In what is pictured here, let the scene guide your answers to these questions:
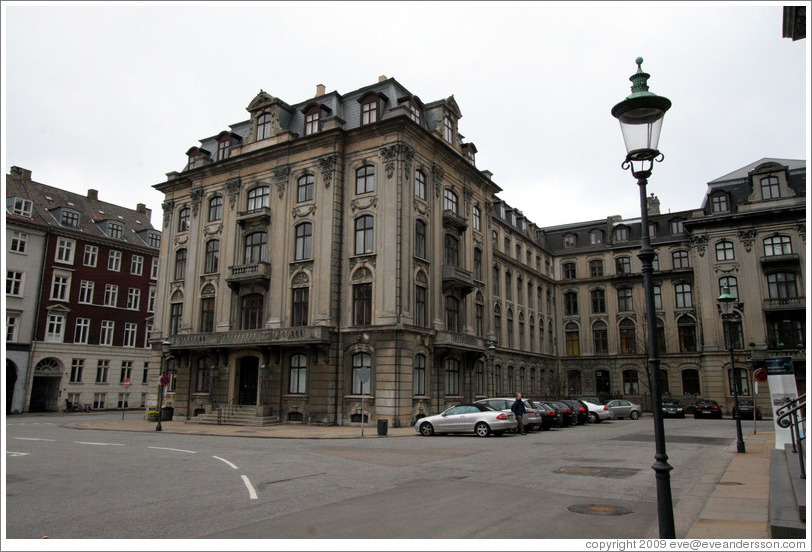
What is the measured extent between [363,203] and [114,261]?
1283 inches

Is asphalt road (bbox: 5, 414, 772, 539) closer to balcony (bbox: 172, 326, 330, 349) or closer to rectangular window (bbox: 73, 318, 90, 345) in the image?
balcony (bbox: 172, 326, 330, 349)

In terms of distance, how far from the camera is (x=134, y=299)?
182 feet

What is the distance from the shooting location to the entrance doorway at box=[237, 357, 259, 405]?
34.3 meters

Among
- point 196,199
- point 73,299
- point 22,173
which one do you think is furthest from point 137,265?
point 196,199

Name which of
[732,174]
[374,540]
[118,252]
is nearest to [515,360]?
[732,174]

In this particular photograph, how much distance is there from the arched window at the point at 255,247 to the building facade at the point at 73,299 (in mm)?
16172

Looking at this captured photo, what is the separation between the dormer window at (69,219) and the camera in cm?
5092

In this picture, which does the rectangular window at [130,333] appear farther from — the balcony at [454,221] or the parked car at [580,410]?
the parked car at [580,410]

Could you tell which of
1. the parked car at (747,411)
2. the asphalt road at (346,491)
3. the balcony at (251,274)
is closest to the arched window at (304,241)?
the balcony at (251,274)

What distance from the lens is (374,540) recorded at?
7.11 meters

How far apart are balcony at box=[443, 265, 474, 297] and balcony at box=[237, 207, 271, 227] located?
36.8ft

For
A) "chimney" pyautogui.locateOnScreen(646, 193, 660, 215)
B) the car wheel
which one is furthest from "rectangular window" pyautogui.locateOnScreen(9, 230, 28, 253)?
"chimney" pyautogui.locateOnScreen(646, 193, 660, 215)

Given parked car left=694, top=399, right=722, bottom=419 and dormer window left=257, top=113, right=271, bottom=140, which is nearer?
dormer window left=257, top=113, right=271, bottom=140

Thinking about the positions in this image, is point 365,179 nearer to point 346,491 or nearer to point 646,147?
point 346,491
